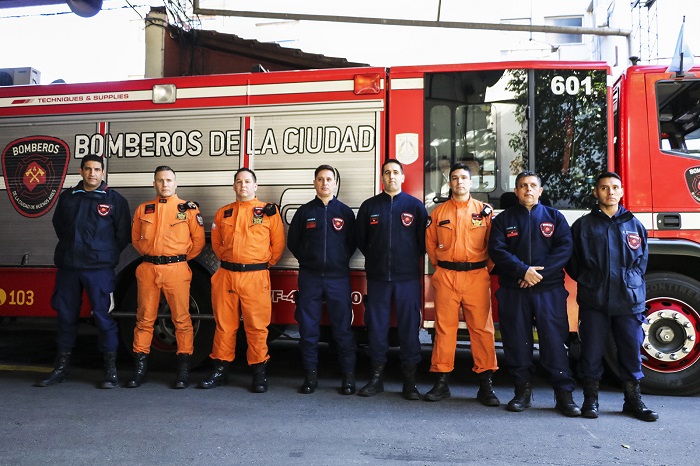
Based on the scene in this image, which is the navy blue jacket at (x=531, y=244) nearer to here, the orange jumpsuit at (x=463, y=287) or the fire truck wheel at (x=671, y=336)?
the orange jumpsuit at (x=463, y=287)

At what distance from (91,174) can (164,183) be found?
2.18ft

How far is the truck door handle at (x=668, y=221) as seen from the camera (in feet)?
14.5

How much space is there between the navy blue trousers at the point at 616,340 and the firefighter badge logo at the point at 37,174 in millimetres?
4801

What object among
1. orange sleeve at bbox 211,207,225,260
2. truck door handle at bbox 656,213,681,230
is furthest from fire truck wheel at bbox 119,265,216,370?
truck door handle at bbox 656,213,681,230

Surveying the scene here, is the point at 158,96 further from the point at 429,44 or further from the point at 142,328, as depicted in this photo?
the point at 429,44

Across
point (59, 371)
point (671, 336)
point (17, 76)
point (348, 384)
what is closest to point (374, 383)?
point (348, 384)

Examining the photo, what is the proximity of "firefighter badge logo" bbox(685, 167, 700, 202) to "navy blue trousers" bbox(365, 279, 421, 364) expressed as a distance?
2.27 metres

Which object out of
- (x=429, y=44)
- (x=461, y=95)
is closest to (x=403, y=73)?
(x=461, y=95)

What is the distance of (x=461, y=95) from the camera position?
466 centimetres

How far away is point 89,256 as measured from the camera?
15.7 feet

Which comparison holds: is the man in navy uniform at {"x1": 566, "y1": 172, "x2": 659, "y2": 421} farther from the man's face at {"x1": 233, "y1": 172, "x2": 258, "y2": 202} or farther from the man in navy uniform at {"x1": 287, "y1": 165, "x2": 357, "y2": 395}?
the man's face at {"x1": 233, "y1": 172, "x2": 258, "y2": 202}

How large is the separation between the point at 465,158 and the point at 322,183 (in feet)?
→ 3.98

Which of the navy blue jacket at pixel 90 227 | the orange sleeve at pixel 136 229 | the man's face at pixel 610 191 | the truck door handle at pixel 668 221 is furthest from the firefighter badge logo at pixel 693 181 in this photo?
the navy blue jacket at pixel 90 227

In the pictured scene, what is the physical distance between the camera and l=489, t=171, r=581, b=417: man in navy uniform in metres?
4.10
